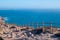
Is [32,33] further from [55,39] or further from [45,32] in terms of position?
[55,39]

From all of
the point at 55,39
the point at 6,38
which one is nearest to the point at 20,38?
the point at 6,38

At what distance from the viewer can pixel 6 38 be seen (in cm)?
2964

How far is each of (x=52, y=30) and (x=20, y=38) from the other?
520 cm

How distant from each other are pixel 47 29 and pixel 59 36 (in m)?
2.50

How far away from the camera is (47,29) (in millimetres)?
33125

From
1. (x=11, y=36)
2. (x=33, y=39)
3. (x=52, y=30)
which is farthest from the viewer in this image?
(x=52, y=30)

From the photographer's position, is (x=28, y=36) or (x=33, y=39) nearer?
(x=33, y=39)

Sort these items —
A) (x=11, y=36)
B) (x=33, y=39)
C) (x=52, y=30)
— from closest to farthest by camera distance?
1. (x=33, y=39)
2. (x=11, y=36)
3. (x=52, y=30)

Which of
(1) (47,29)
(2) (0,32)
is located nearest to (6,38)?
(2) (0,32)

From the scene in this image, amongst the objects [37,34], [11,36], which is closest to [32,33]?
[37,34]

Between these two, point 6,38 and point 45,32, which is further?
point 45,32

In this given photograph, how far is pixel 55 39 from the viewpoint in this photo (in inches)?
1148

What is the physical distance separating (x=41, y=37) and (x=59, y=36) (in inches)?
106

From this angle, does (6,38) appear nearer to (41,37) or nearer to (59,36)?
(41,37)
